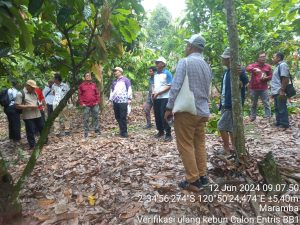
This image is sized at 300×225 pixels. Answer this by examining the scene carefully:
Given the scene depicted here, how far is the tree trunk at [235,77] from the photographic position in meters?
3.62

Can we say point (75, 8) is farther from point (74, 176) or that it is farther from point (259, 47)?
point (259, 47)

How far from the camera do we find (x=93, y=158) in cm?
529

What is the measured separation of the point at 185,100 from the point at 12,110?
19.6ft

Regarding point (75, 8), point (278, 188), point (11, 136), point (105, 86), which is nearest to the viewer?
point (75, 8)

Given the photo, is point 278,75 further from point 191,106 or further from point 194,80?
point 191,106

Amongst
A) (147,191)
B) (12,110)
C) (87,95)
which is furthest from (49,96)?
(147,191)

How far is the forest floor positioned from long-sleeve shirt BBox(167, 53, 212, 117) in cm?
85

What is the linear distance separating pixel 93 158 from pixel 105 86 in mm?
7603

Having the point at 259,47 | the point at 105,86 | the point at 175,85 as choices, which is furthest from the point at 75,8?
the point at 105,86

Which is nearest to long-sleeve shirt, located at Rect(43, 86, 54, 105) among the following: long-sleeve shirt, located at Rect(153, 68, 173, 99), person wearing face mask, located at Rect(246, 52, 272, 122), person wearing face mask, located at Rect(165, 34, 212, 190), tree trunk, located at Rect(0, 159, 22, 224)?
long-sleeve shirt, located at Rect(153, 68, 173, 99)

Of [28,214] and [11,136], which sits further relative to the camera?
[11,136]

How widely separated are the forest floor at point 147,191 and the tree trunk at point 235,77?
26 cm

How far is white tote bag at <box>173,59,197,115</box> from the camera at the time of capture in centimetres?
335

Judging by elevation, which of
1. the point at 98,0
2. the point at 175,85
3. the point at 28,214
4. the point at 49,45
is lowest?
the point at 28,214
